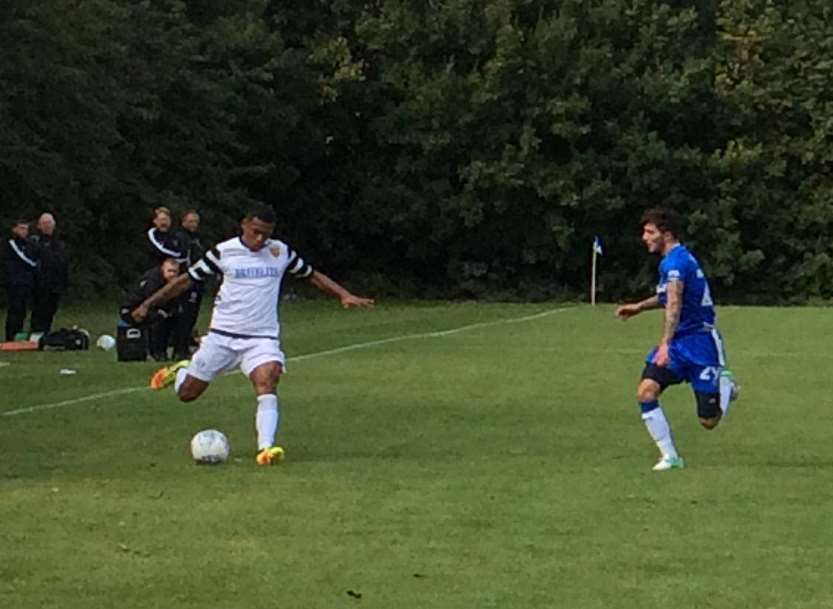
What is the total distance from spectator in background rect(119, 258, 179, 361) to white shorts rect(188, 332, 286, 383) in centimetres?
779

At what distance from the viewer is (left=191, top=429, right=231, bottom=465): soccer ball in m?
13.2

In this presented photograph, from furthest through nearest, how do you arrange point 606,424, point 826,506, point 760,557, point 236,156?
point 236,156 < point 606,424 < point 826,506 < point 760,557

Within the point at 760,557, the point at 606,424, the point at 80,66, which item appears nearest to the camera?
the point at 760,557

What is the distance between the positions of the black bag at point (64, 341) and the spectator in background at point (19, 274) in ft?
3.26

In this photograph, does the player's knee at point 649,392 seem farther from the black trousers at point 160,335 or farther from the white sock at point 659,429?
the black trousers at point 160,335

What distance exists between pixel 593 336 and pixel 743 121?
2582 centimetres

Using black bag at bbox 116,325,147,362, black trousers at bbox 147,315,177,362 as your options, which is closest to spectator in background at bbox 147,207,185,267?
black trousers at bbox 147,315,177,362

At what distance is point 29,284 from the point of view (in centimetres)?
2698

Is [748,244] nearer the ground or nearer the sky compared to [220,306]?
nearer the ground

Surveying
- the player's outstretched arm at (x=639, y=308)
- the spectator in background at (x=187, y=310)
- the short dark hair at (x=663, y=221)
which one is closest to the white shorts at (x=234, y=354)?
the player's outstretched arm at (x=639, y=308)

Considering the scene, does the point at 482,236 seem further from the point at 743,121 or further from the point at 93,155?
the point at 93,155

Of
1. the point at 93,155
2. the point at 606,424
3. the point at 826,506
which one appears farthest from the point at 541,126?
the point at 826,506

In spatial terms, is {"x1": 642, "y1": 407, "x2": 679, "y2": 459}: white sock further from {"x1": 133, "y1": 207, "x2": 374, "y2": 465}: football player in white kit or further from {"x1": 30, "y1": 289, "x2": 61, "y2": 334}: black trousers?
{"x1": 30, "y1": 289, "x2": 61, "y2": 334}: black trousers

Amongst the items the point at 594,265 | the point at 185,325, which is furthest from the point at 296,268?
the point at 594,265
